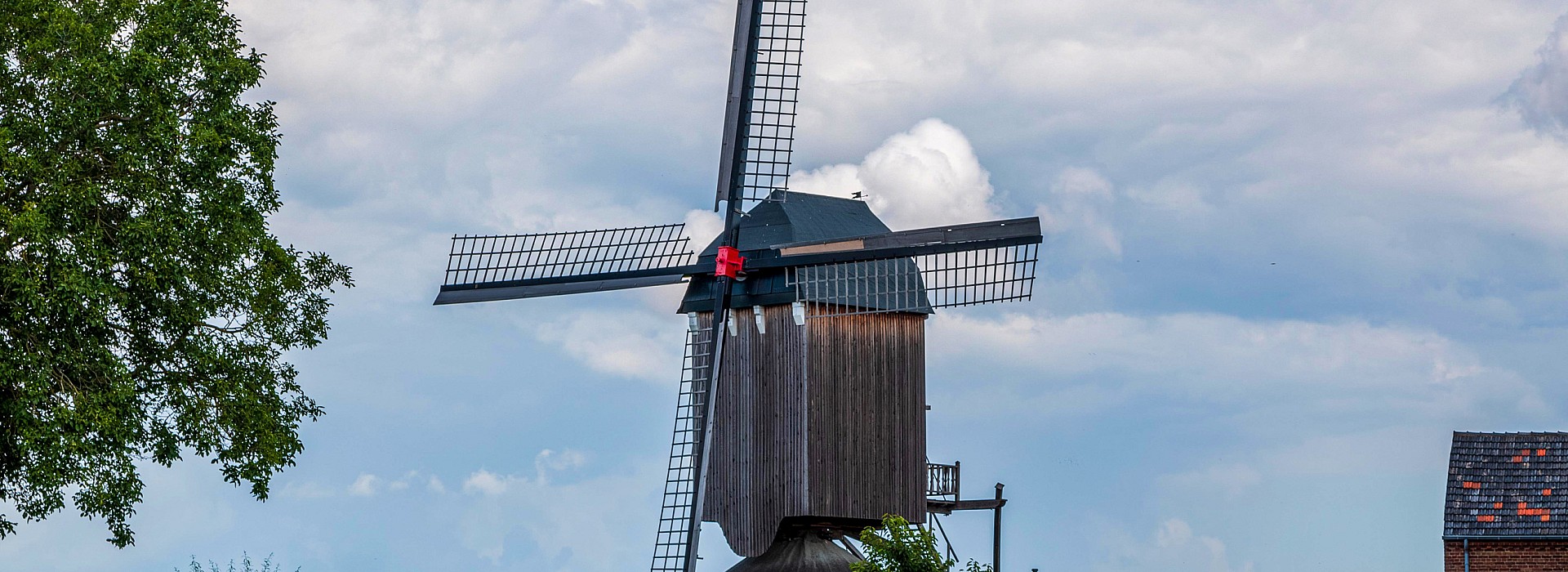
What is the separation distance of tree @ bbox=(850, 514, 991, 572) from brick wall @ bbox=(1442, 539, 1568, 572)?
8.54 meters

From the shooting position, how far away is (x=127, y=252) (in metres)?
20.1

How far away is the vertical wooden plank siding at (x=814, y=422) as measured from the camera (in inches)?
969

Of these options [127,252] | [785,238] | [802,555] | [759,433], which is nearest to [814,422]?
[759,433]

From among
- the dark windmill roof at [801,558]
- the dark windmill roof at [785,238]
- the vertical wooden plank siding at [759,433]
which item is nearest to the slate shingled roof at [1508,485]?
the dark windmill roof at [785,238]

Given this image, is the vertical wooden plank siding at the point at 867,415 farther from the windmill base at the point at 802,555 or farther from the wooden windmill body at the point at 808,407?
the windmill base at the point at 802,555

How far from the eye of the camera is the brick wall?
80.8 ft

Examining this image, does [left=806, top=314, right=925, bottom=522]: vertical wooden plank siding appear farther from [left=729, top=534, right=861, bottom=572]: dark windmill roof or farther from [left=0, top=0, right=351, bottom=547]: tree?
[left=0, top=0, right=351, bottom=547]: tree

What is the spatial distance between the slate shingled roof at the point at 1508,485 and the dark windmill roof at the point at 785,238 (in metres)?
8.90

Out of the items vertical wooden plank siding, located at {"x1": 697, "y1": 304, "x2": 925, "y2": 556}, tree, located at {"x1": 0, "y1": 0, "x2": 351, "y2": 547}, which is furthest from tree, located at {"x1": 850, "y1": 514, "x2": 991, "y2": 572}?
tree, located at {"x1": 0, "y1": 0, "x2": 351, "y2": 547}

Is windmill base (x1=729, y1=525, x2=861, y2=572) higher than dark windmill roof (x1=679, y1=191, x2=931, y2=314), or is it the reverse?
dark windmill roof (x1=679, y1=191, x2=931, y2=314)

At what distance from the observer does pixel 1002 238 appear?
24.5 meters

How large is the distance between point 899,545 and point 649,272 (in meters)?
6.28

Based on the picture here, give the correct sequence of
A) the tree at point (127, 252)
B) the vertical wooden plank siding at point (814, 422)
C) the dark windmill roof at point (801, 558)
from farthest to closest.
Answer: the dark windmill roof at point (801, 558), the vertical wooden plank siding at point (814, 422), the tree at point (127, 252)

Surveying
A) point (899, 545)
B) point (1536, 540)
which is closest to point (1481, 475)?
point (1536, 540)
